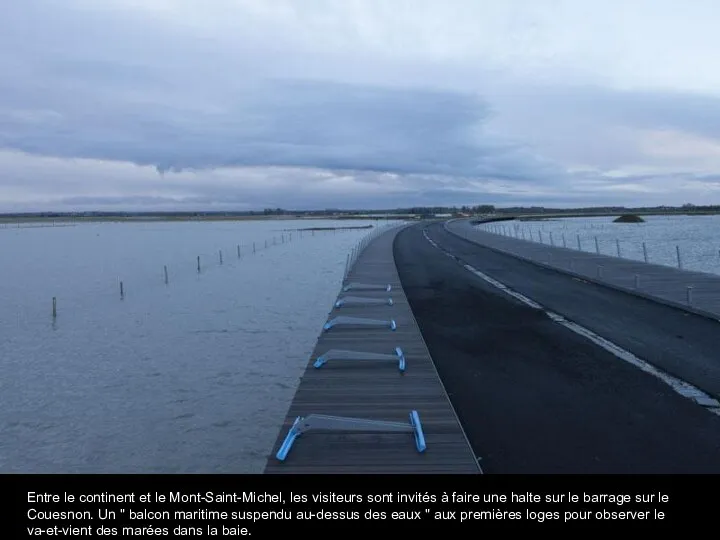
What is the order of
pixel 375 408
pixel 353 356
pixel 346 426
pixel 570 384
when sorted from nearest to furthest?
pixel 346 426 → pixel 375 408 → pixel 570 384 → pixel 353 356

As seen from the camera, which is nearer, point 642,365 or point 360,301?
point 642,365

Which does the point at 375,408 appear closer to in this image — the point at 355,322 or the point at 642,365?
the point at 642,365

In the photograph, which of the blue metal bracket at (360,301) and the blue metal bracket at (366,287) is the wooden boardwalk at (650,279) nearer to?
the blue metal bracket at (366,287)

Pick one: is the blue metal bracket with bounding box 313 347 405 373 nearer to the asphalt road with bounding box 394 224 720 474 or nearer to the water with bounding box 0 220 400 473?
the asphalt road with bounding box 394 224 720 474

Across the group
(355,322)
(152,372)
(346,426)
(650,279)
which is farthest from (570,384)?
(650,279)
